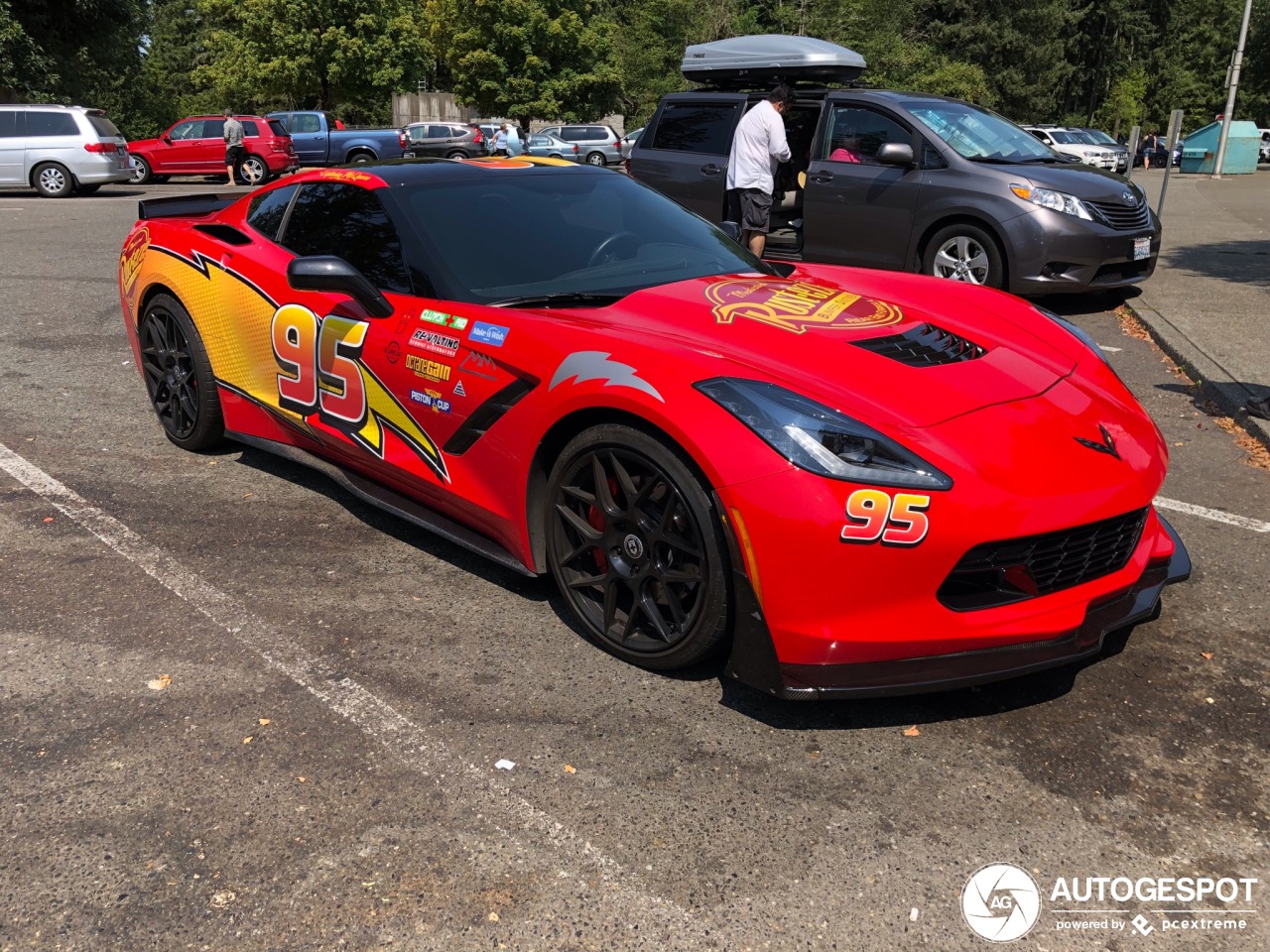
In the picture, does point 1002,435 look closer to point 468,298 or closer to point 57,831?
point 468,298

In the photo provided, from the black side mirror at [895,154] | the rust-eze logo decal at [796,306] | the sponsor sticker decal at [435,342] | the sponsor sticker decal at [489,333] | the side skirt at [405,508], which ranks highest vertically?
the black side mirror at [895,154]

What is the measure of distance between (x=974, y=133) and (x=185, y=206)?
6395mm

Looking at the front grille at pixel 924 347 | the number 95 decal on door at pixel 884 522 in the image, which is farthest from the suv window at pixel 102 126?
the number 95 decal on door at pixel 884 522

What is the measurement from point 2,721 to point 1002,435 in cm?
283

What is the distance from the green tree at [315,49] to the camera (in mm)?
37406

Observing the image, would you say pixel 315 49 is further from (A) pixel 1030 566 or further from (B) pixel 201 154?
(A) pixel 1030 566

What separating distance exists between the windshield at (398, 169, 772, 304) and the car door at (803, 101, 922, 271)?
15.9 feet

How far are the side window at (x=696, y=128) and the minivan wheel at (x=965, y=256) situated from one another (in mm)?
2232

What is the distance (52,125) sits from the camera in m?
20.5

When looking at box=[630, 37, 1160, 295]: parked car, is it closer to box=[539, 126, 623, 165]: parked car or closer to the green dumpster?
box=[539, 126, 623, 165]: parked car

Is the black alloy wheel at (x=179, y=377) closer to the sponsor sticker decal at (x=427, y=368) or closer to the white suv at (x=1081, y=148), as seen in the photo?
the sponsor sticker decal at (x=427, y=368)

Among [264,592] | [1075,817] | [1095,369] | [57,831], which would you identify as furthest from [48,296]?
[1075,817]

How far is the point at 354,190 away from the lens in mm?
4273

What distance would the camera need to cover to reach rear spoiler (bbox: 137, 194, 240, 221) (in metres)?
5.52
